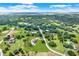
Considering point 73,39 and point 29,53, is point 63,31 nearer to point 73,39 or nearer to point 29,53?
point 73,39

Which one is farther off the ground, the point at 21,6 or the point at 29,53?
the point at 21,6

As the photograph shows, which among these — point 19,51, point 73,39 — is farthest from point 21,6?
point 73,39

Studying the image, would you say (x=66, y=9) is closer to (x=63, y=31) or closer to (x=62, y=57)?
(x=63, y=31)

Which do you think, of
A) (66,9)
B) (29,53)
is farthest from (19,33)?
(66,9)

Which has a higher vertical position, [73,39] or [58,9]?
[58,9]

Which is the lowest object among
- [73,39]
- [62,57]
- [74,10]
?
[62,57]

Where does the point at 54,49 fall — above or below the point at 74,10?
below

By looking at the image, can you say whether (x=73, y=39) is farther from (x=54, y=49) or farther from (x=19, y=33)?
(x=19, y=33)

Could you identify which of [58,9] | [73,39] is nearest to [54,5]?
[58,9]
